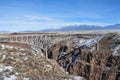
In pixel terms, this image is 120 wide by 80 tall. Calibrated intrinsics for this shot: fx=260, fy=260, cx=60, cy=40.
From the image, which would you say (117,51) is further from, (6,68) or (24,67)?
(6,68)

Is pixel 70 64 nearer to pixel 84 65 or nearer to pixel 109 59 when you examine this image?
pixel 84 65

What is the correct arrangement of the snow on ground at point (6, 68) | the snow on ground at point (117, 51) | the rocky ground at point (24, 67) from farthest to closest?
the snow on ground at point (117, 51) < the rocky ground at point (24, 67) < the snow on ground at point (6, 68)

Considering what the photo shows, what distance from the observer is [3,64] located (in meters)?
22.7

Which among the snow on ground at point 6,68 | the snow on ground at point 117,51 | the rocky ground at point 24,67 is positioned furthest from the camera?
the snow on ground at point 117,51

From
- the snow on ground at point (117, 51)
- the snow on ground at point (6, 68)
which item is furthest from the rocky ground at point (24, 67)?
the snow on ground at point (117, 51)

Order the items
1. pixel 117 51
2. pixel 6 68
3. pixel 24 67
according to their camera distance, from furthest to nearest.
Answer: pixel 117 51
pixel 24 67
pixel 6 68

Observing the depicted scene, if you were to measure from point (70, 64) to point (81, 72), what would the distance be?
13.8 feet

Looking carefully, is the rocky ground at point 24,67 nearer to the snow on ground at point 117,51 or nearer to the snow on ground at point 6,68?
the snow on ground at point 6,68

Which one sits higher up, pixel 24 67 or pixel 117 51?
pixel 24 67

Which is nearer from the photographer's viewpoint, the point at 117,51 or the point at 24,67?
the point at 24,67

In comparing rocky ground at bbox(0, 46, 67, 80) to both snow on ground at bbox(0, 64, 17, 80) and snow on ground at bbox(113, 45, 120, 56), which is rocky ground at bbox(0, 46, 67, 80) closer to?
snow on ground at bbox(0, 64, 17, 80)

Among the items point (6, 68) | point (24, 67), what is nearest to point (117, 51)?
point (24, 67)

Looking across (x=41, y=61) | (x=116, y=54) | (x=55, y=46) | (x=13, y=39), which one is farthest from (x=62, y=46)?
(x=41, y=61)

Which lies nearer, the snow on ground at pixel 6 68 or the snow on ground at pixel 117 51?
the snow on ground at pixel 6 68
